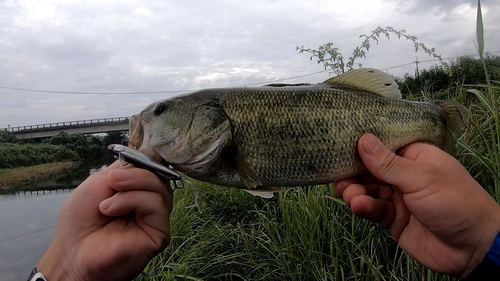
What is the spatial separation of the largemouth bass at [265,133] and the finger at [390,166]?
11 centimetres

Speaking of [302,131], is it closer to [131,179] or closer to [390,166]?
[390,166]

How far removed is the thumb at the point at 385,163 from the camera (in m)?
1.95

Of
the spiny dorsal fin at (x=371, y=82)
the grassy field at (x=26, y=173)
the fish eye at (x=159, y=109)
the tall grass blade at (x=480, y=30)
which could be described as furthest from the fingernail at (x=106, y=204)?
the grassy field at (x=26, y=173)

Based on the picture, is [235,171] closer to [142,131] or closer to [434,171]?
[142,131]

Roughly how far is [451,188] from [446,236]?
1.06 feet

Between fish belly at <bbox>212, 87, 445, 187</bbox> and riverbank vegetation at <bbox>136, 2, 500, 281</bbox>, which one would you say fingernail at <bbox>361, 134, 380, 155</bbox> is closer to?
fish belly at <bbox>212, 87, 445, 187</bbox>

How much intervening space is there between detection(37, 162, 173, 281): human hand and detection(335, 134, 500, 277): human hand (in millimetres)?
1252

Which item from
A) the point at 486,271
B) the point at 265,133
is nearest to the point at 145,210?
the point at 265,133

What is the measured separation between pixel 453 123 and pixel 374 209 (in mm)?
807

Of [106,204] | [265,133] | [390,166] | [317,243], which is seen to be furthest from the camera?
[317,243]

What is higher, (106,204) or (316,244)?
(106,204)

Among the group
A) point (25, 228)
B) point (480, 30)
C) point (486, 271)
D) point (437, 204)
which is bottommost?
point (25, 228)

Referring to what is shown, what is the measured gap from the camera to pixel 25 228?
14.3m

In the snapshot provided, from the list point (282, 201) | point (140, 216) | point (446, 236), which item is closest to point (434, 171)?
point (446, 236)
